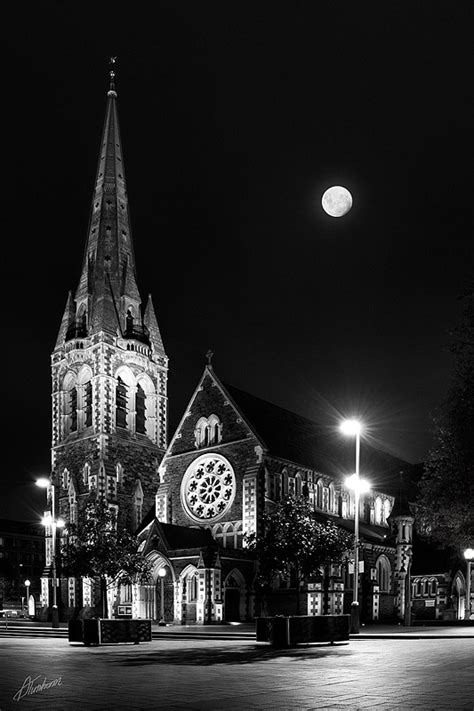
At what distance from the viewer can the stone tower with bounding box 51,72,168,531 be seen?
2773 inches

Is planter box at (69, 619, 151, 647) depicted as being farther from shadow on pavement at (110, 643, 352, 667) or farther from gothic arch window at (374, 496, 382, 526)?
gothic arch window at (374, 496, 382, 526)

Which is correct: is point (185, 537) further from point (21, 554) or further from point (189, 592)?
point (21, 554)

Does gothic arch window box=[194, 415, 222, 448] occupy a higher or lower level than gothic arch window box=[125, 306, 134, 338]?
lower

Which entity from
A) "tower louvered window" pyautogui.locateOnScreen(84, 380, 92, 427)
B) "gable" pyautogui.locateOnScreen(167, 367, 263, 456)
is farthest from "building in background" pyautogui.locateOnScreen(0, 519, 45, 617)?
"gable" pyautogui.locateOnScreen(167, 367, 263, 456)

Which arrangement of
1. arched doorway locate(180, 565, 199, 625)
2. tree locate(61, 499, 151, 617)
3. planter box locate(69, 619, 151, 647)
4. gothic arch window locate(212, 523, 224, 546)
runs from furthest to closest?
gothic arch window locate(212, 523, 224, 546)
arched doorway locate(180, 565, 199, 625)
tree locate(61, 499, 151, 617)
planter box locate(69, 619, 151, 647)

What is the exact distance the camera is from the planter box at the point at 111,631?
26875 mm

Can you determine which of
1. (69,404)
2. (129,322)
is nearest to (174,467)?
(69,404)

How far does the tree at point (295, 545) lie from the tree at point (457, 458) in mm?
6545

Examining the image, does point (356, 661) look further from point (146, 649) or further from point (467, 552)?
point (467, 552)

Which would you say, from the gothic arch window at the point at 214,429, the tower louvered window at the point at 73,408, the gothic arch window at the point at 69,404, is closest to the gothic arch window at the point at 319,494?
the gothic arch window at the point at 214,429

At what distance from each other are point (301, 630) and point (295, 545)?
65.5 ft

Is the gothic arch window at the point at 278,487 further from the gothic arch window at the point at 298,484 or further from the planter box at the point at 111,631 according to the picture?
the planter box at the point at 111,631

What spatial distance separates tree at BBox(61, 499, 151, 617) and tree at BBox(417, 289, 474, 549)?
19247 mm
